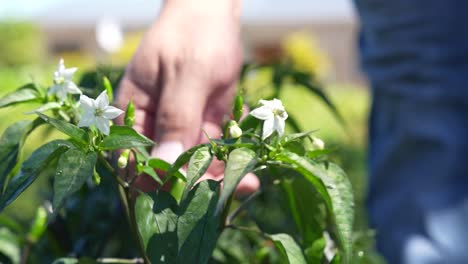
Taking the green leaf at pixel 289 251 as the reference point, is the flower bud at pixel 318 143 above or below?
above

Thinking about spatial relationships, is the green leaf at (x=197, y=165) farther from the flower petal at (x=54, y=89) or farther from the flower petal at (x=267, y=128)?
the flower petal at (x=54, y=89)

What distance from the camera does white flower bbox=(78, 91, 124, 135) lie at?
78 cm

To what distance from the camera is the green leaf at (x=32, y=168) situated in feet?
2.51

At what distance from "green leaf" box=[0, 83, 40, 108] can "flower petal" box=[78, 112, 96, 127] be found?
0.20 m

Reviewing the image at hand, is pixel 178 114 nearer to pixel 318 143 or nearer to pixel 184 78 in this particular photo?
pixel 184 78

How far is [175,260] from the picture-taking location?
0.78 m

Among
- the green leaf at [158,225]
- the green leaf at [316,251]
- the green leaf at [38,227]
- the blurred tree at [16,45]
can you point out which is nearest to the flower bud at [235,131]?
the green leaf at [158,225]

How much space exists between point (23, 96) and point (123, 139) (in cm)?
26

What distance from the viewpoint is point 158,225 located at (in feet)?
2.63

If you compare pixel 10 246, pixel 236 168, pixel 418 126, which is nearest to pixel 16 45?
pixel 418 126

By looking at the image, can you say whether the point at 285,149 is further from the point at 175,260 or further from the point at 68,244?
the point at 68,244

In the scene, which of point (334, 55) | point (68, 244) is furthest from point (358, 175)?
point (334, 55)

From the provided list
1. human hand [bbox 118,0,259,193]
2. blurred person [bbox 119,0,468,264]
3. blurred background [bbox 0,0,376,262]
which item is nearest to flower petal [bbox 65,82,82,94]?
human hand [bbox 118,0,259,193]

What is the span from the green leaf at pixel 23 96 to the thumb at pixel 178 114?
0.16 metres
